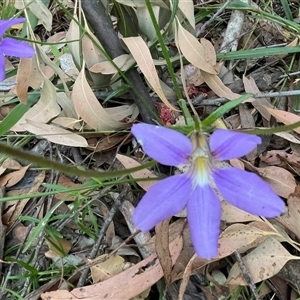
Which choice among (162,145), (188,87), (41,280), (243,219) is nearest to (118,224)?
(41,280)

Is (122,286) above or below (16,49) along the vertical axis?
below

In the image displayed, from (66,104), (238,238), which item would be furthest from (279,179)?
(66,104)

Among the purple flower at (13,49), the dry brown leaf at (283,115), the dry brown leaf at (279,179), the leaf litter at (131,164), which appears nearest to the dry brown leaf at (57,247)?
the leaf litter at (131,164)

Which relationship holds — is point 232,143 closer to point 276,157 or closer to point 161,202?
point 161,202

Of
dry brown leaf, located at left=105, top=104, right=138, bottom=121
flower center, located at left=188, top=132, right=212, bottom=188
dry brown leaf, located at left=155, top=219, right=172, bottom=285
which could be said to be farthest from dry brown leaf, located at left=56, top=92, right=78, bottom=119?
flower center, located at left=188, top=132, right=212, bottom=188

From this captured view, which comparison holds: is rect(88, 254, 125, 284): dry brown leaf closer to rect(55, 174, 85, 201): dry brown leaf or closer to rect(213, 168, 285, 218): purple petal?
rect(55, 174, 85, 201): dry brown leaf

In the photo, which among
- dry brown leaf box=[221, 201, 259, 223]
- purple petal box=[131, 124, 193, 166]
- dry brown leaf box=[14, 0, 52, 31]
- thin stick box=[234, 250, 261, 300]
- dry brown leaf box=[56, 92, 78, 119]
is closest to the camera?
purple petal box=[131, 124, 193, 166]

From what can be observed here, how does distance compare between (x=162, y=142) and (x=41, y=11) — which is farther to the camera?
(x=41, y=11)
